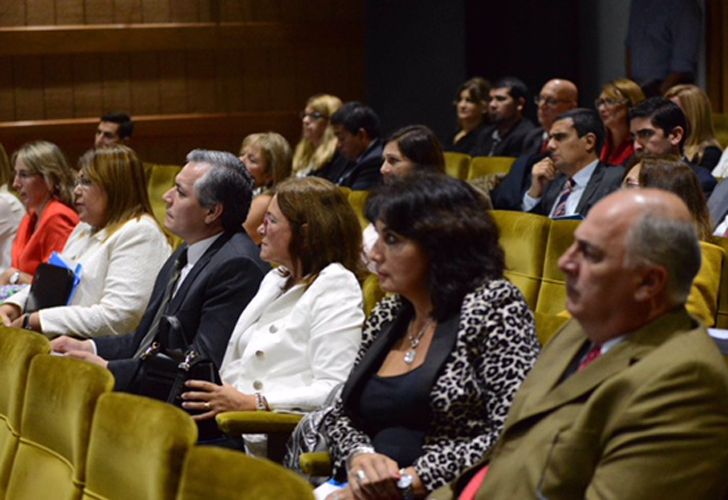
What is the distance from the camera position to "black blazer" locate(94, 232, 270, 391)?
355cm

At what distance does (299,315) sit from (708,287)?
42.4 inches

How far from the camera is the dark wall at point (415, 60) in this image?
9531 mm

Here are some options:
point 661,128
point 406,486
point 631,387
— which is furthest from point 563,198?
point 631,387

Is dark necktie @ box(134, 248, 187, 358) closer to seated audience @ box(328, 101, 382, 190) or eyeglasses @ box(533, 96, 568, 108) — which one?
seated audience @ box(328, 101, 382, 190)

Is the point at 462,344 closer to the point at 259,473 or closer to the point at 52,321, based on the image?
the point at 259,473

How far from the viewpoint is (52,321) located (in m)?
4.24

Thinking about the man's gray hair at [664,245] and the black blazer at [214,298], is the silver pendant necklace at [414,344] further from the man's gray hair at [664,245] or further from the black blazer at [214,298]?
the black blazer at [214,298]

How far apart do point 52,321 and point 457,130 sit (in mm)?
5207

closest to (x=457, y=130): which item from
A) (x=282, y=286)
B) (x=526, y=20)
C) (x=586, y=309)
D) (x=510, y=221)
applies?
(x=526, y=20)

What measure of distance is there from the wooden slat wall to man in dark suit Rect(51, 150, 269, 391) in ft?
17.0

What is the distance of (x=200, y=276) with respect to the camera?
3646mm

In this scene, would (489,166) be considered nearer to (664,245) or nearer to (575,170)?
(575,170)

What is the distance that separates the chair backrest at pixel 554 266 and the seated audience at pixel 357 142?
109 inches

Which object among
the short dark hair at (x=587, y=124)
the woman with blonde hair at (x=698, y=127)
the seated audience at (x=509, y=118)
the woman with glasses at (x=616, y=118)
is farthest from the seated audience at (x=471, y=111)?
the short dark hair at (x=587, y=124)
